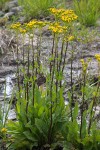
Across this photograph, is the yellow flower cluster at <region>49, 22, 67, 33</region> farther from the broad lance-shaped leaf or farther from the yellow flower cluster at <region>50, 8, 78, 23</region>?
the broad lance-shaped leaf

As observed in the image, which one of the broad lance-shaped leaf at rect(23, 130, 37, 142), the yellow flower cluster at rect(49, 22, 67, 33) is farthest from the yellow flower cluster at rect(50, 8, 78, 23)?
the broad lance-shaped leaf at rect(23, 130, 37, 142)

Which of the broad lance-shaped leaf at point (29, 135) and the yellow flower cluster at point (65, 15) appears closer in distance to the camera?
the yellow flower cluster at point (65, 15)

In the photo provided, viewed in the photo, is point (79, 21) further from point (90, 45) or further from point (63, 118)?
point (63, 118)

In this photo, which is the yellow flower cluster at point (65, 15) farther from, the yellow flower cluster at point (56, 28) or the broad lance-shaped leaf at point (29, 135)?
the broad lance-shaped leaf at point (29, 135)

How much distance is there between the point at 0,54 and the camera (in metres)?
5.37

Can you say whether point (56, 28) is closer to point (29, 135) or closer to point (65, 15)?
point (65, 15)

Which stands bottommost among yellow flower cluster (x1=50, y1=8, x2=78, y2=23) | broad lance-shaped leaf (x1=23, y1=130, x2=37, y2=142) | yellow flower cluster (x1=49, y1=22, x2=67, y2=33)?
broad lance-shaped leaf (x1=23, y1=130, x2=37, y2=142)

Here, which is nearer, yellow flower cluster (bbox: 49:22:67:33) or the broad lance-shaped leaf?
yellow flower cluster (bbox: 49:22:67:33)

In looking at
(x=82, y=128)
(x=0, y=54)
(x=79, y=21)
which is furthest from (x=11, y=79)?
(x=79, y=21)

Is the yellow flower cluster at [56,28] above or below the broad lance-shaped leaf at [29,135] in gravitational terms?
above

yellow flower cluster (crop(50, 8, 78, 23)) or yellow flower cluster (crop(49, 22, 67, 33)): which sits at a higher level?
yellow flower cluster (crop(50, 8, 78, 23))

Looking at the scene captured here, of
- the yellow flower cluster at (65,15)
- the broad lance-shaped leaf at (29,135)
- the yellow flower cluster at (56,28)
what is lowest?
the broad lance-shaped leaf at (29,135)

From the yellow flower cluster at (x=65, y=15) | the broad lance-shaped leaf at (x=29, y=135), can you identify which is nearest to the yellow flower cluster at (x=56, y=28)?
the yellow flower cluster at (x=65, y=15)

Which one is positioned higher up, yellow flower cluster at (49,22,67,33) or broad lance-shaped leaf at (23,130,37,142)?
yellow flower cluster at (49,22,67,33)
